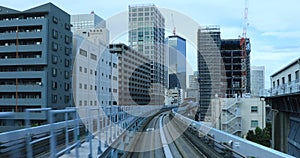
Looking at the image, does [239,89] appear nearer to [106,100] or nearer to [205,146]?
[106,100]

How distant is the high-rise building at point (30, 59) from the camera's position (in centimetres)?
2712

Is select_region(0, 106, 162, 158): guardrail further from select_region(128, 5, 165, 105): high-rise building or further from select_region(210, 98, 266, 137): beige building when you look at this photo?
select_region(210, 98, 266, 137): beige building

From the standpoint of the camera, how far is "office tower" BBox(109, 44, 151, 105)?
22.8 m

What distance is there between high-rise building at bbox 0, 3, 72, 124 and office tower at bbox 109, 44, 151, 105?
6.74 m

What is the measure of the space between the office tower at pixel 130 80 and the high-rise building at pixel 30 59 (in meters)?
6.74

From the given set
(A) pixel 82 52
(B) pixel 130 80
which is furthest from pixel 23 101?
(B) pixel 130 80

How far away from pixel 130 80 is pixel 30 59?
366 inches

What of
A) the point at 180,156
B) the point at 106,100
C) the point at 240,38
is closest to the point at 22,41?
the point at 106,100

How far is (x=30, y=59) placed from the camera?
27.3m

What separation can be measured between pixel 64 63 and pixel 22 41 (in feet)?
13.8

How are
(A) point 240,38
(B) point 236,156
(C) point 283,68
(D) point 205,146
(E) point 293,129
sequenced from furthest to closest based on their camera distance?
(A) point 240,38, (C) point 283,68, (E) point 293,129, (D) point 205,146, (B) point 236,156

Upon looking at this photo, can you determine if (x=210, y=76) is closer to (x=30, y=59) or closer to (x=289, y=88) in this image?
(x=289, y=88)

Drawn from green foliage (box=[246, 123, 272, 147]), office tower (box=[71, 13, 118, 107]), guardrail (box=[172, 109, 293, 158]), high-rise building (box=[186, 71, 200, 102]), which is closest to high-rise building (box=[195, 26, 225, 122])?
high-rise building (box=[186, 71, 200, 102])

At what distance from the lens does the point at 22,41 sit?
28219 millimetres
